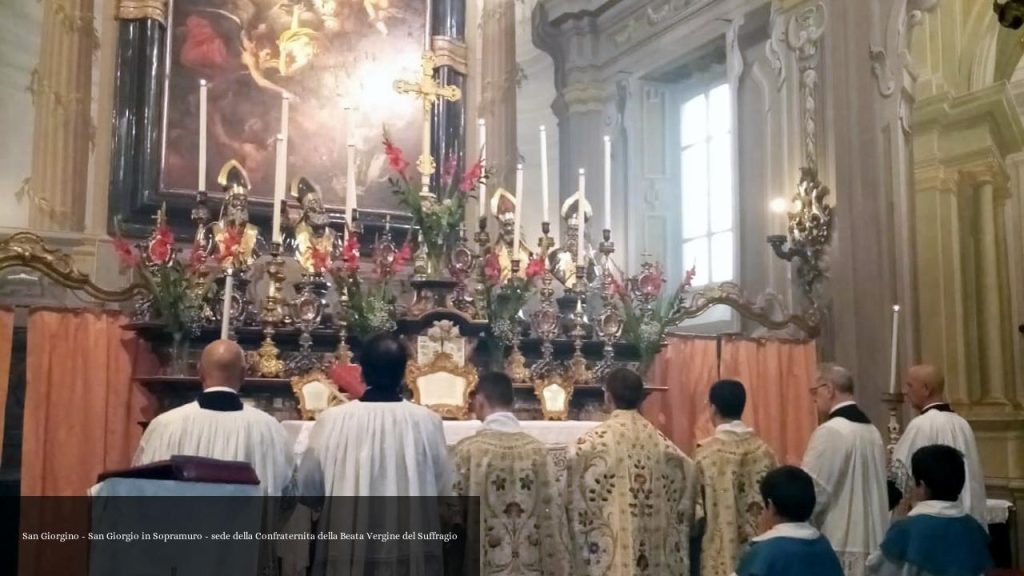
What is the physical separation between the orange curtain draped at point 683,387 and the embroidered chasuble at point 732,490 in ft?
8.67

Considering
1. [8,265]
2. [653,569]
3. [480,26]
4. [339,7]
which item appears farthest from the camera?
[480,26]

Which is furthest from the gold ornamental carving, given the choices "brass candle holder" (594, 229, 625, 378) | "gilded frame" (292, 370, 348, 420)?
"brass candle holder" (594, 229, 625, 378)

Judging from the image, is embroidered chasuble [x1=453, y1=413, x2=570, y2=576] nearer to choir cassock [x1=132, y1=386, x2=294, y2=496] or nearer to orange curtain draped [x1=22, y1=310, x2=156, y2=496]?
choir cassock [x1=132, y1=386, x2=294, y2=496]

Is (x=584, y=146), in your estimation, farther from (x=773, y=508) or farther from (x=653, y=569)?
(x=773, y=508)

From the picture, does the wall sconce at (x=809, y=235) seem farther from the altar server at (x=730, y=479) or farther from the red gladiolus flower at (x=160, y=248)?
the red gladiolus flower at (x=160, y=248)

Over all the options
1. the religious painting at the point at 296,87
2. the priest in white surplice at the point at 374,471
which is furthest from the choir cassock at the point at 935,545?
the religious painting at the point at 296,87

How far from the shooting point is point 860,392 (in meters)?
8.03

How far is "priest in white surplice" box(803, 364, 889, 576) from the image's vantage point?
4.80 m

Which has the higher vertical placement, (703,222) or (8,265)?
(703,222)

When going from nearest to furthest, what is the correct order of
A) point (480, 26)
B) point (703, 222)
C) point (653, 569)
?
point (653, 569)
point (480, 26)
point (703, 222)

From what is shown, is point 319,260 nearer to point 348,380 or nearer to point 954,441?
point 348,380

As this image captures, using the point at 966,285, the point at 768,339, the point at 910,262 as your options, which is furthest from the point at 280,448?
the point at 966,285

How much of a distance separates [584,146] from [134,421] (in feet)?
22.3

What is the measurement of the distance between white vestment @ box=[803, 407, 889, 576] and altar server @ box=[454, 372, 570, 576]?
138 cm
